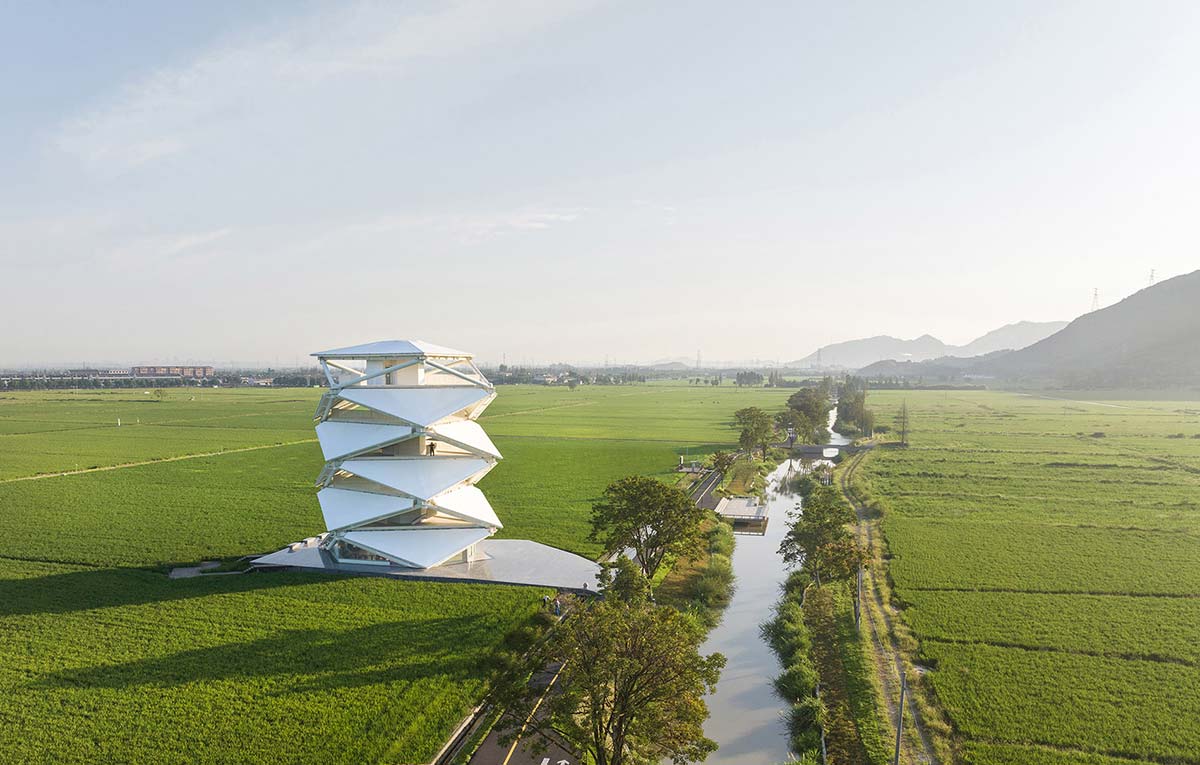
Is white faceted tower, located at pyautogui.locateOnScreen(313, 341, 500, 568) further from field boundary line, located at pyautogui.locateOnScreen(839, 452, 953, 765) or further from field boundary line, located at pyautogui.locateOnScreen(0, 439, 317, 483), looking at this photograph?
field boundary line, located at pyautogui.locateOnScreen(0, 439, 317, 483)

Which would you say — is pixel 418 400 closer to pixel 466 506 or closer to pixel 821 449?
pixel 466 506

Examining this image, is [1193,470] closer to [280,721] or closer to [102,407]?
[280,721]

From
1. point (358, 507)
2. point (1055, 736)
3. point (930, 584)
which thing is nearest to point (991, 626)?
point (930, 584)

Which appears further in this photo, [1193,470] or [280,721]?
[1193,470]

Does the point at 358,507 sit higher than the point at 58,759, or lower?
higher

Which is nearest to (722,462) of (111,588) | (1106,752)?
(1106,752)

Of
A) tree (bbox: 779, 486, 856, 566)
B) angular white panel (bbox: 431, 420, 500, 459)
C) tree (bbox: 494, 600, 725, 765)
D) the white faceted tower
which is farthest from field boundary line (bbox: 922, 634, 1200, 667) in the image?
angular white panel (bbox: 431, 420, 500, 459)
